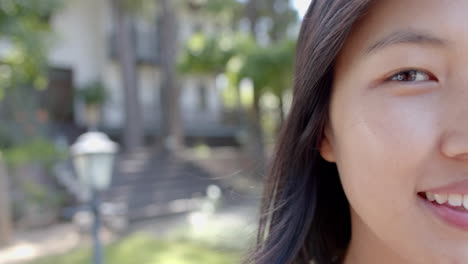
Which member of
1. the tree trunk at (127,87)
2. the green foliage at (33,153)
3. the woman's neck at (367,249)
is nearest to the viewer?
the woman's neck at (367,249)

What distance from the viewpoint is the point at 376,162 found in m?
0.77

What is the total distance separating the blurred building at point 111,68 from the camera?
12.9 meters

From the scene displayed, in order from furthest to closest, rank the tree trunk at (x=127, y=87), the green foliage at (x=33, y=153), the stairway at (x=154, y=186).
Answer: the tree trunk at (x=127, y=87), the stairway at (x=154, y=186), the green foliage at (x=33, y=153)

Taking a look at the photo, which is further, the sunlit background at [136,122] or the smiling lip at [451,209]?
the sunlit background at [136,122]

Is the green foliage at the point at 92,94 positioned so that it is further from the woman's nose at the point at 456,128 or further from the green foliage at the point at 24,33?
the woman's nose at the point at 456,128

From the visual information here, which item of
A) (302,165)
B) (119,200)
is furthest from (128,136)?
(302,165)

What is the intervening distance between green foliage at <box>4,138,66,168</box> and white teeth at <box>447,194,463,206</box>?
839 cm

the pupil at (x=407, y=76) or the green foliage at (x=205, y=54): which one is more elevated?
the green foliage at (x=205, y=54)

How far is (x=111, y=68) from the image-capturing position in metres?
14.1

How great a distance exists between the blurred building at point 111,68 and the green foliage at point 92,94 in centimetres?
49

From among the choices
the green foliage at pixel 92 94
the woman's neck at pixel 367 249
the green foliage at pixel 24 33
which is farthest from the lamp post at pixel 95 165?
the green foliage at pixel 92 94

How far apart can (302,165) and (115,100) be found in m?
13.8

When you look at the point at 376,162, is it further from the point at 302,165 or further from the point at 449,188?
the point at 302,165

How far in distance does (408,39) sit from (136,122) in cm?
1095
